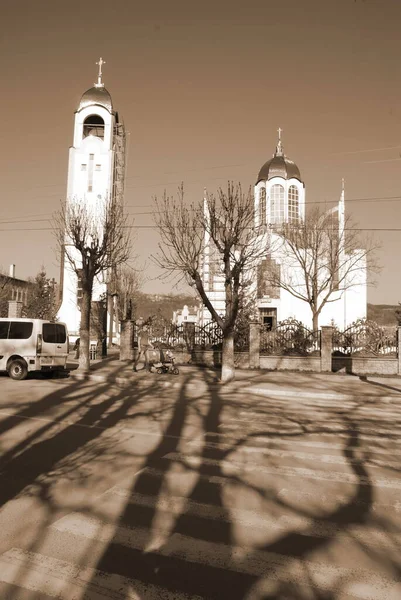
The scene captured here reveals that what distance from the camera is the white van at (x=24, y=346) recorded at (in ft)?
55.3

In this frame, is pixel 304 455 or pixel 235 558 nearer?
pixel 235 558

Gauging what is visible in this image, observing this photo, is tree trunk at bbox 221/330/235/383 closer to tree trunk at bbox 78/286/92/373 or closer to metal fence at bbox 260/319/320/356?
tree trunk at bbox 78/286/92/373

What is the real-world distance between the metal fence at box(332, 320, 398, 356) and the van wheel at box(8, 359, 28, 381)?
571 inches

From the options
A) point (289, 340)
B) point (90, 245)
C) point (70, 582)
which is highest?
point (90, 245)

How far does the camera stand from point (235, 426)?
401 inches

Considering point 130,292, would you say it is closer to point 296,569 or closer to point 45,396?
point 45,396

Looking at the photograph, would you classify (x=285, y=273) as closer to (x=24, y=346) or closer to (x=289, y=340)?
(x=289, y=340)

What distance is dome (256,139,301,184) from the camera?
49.7m

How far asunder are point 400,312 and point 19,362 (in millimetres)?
28369

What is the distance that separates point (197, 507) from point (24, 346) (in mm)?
12888

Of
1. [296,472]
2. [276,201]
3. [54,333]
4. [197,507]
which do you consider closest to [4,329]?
[54,333]

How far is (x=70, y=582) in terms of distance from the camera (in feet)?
12.9

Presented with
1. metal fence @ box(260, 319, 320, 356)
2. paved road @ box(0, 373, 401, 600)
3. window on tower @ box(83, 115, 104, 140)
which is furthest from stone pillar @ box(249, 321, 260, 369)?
window on tower @ box(83, 115, 104, 140)

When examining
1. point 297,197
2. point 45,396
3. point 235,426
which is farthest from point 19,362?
point 297,197
